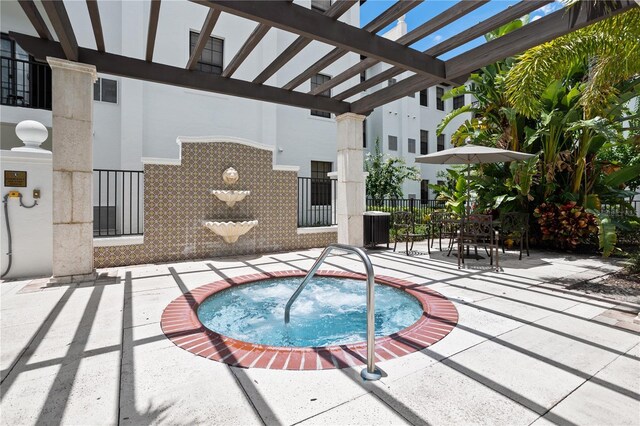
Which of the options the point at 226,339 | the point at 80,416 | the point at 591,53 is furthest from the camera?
the point at 591,53

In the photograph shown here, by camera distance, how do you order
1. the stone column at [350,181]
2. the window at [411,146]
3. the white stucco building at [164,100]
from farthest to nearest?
the window at [411,146]
the white stucco building at [164,100]
the stone column at [350,181]

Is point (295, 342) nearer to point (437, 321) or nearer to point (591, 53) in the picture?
point (437, 321)

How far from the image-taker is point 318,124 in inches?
579

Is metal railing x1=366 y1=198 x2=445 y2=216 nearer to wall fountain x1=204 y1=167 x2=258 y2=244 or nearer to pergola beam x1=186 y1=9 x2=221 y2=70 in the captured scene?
wall fountain x1=204 y1=167 x2=258 y2=244

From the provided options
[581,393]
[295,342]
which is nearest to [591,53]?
[581,393]

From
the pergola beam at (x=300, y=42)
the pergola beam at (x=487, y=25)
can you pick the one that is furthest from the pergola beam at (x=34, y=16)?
the pergola beam at (x=487, y=25)

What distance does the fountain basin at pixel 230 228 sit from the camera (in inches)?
289

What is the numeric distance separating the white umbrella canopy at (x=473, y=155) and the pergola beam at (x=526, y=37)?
157cm

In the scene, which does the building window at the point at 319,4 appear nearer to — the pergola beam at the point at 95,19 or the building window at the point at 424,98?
the building window at the point at 424,98

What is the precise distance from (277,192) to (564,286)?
643 cm

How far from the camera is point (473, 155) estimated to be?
7.14m

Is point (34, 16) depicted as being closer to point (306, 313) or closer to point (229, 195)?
point (229, 195)

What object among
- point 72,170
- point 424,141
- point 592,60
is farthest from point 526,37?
point 424,141

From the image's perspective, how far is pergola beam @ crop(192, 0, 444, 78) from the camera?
384 cm
